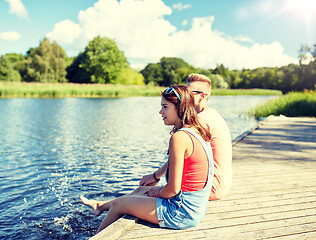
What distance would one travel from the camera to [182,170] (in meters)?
2.14

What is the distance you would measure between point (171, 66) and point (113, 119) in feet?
231

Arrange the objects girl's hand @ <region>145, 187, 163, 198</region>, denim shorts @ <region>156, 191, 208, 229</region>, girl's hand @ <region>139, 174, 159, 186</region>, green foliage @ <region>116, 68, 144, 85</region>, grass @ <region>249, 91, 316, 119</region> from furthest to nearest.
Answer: green foliage @ <region>116, 68, 144, 85</region>
grass @ <region>249, 91, 316, 119</region>
girl's hand @ <region>139, 174, 159, 186</region>
girl's hand @ <region>145, 187, 163, 198</region>
denim shorts @ <region>156, 191, 208, 229</region>

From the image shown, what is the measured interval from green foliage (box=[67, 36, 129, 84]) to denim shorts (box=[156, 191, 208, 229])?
172 ft

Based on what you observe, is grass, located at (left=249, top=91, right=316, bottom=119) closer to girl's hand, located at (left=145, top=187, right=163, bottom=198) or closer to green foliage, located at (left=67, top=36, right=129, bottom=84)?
girl's hand, located at (left=145, top=187, right=163, bottom=198)

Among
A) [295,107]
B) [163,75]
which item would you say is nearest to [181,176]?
[295,107]

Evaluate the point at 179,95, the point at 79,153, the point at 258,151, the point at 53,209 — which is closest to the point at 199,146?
the point at 179,95

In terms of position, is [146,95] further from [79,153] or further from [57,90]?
[79,153]

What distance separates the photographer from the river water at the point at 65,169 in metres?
4.12

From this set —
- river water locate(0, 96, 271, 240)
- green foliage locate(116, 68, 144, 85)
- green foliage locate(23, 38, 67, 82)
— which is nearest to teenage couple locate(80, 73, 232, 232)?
river water locate(0, 96, 271, 240)

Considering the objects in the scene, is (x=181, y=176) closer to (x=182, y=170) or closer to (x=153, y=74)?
(x=182, y=170)

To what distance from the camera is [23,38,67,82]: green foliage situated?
52906mm

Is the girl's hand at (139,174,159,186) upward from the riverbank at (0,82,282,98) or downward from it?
downward

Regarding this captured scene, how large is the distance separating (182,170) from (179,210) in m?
0.36

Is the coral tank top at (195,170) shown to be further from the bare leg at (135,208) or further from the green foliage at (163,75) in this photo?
the green foliage at (163,75)
